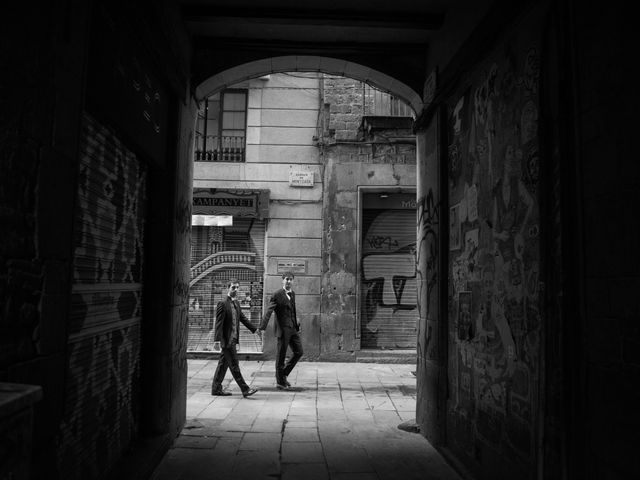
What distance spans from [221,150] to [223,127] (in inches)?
25.2

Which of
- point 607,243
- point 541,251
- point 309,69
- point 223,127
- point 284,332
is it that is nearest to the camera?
point 607,243

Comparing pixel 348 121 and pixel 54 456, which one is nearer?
pixel 54 456

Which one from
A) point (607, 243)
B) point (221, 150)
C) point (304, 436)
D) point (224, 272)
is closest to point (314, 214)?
point (224, 272)

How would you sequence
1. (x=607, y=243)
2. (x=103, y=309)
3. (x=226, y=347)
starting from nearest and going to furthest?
1. (x=607, y=243)
2. (x=103, y=309)
3. (x=226, y=347)

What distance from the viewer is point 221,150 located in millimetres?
12477

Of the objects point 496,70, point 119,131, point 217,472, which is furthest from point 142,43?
point 217,472

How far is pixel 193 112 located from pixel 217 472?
418cm

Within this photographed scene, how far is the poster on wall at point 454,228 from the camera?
16.6 feet

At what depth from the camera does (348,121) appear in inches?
488

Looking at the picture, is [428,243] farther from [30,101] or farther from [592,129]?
[30,101]

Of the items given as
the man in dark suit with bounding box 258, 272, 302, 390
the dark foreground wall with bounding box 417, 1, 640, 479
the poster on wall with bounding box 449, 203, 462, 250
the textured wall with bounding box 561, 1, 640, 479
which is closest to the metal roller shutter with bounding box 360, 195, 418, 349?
the man in dark suit with bounding box 258, 272, 302, 390

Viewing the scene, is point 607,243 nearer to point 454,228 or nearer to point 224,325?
point 454,228

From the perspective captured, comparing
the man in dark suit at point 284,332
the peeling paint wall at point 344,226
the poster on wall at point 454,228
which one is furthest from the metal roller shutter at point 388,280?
the poster on wall at point 454,228

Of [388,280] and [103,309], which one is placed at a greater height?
[388,280]
